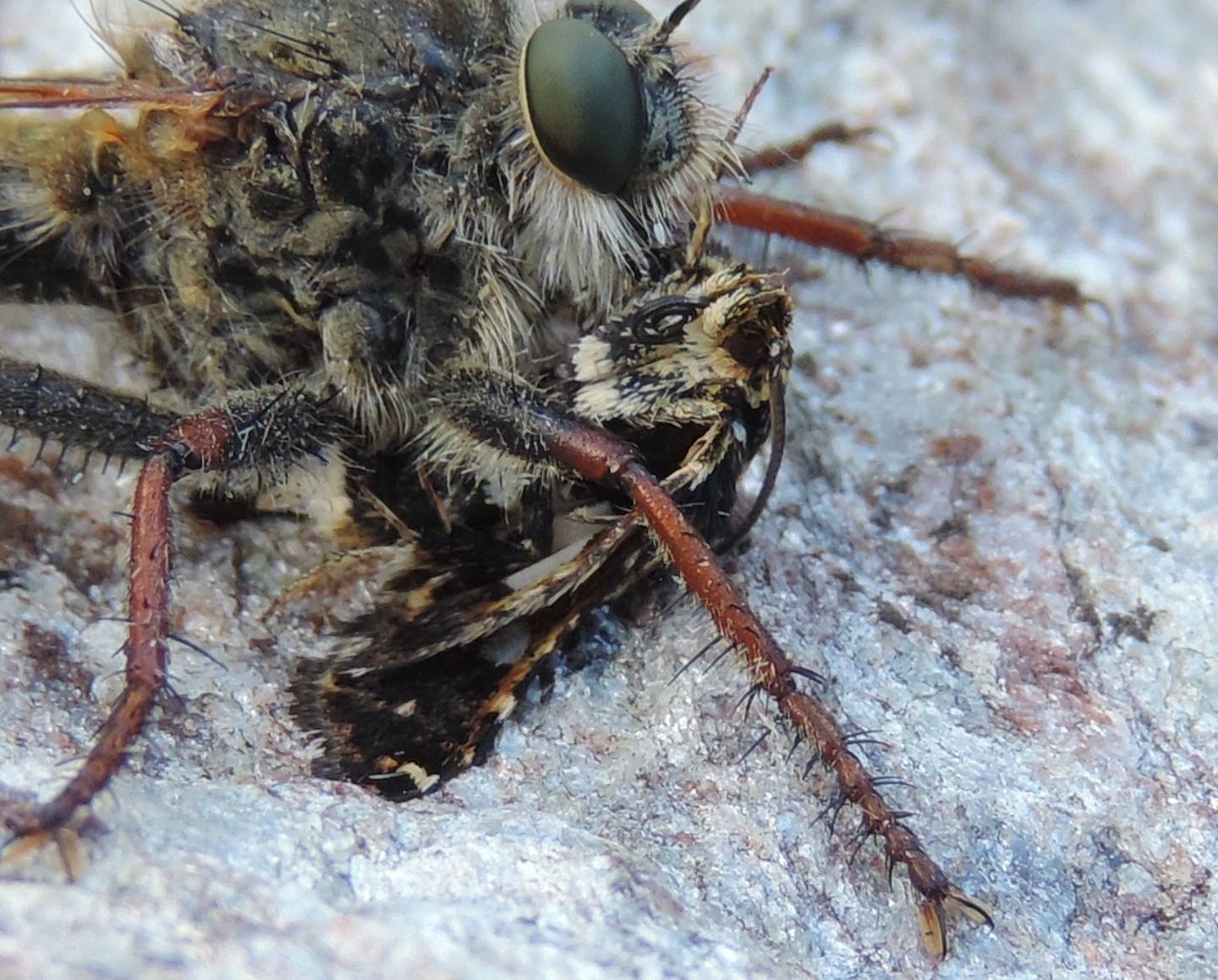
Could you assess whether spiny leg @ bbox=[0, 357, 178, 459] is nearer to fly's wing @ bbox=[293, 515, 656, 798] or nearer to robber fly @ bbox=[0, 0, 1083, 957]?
robber fly @ bbox=[0, 0, 1083, 957]

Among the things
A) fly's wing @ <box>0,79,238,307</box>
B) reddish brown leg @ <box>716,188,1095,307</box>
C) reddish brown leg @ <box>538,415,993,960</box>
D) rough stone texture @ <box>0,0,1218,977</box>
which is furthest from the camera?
reddish brown leg @ <box>716,188,1095,307</box>

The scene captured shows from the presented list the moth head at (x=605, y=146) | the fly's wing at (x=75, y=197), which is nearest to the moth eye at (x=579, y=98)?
the moth head at (x=605, y=146)

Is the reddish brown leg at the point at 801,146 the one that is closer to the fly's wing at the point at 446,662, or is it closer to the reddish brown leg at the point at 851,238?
the reddish brown leg at the point at 851,238

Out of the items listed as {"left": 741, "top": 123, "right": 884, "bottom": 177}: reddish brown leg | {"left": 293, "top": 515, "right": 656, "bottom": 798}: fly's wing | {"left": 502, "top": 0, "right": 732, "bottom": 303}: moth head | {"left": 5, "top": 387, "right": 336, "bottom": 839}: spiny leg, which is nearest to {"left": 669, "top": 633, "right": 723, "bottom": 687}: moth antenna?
{"left": 293, "top": 515, "right": 656, "bottom": 798}: fly's wing

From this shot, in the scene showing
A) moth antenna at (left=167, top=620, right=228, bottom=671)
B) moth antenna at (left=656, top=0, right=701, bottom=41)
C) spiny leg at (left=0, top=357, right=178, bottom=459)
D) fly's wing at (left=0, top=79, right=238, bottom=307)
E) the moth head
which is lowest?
moth antenna at (left=167, top=620, right=228, bottom=671)

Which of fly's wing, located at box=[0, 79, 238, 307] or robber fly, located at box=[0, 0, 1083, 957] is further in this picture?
fly's wing, located at box=[0, 79, 238, 307]

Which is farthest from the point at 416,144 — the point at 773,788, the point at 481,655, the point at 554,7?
the point at 773,788

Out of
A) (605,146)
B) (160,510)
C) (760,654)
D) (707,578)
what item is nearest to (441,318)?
(605,146)
